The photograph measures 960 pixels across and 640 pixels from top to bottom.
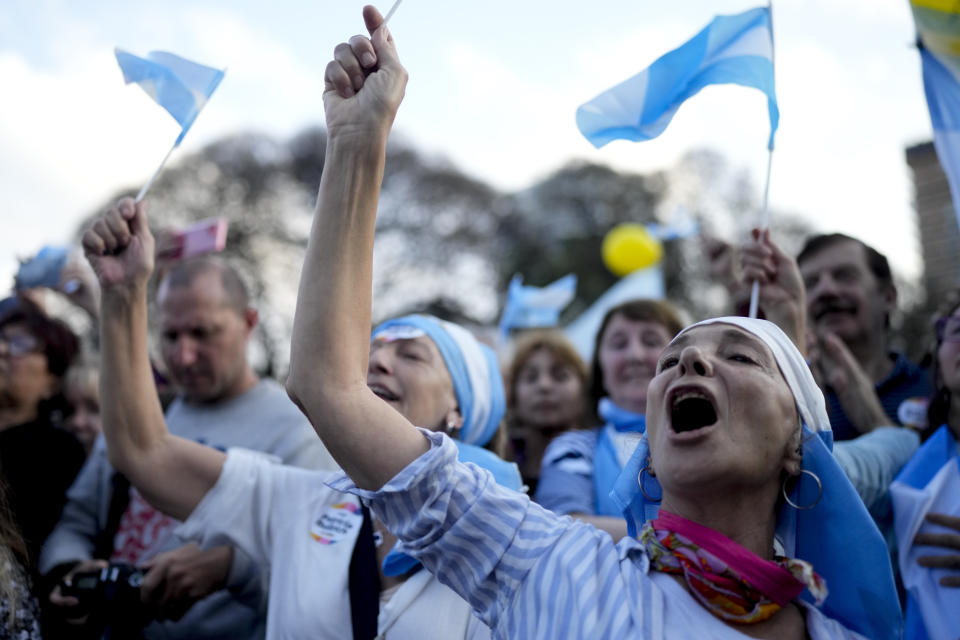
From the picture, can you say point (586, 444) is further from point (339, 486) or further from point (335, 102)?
point (335, 102)

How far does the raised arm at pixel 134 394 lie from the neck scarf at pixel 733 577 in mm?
1523

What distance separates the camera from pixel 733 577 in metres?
1.61

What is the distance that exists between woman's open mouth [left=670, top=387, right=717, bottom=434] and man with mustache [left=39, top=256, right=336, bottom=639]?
1.51m

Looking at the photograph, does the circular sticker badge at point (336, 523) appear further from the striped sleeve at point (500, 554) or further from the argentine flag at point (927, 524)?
the argentine flag at point (927, 524)

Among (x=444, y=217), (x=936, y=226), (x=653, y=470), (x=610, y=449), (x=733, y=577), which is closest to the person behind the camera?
(x=733, y=577)

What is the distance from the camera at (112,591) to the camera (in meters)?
2.66

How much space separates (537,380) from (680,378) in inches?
102

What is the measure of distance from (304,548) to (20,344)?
7.08 feet

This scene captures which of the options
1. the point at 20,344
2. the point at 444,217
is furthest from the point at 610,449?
the point at 444,217

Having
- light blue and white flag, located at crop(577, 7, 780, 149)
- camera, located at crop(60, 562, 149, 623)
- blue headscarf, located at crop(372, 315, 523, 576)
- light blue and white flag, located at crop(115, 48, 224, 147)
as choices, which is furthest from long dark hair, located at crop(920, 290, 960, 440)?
camera, located at crop(60, 562, 149, 623)

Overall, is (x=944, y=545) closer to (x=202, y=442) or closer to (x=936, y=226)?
(x=202, y=442)

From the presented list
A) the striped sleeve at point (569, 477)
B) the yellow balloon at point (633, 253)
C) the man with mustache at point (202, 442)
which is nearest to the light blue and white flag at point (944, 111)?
the striped sleeve at point (569, 477)

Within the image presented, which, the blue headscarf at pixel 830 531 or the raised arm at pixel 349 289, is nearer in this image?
the raised arm at pixel 349 289

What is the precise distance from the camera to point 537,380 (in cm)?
443
